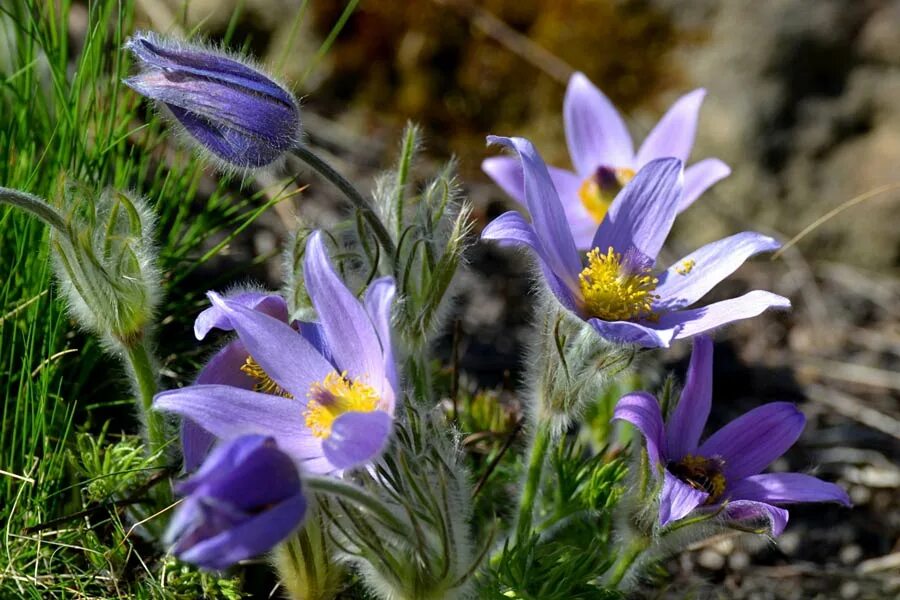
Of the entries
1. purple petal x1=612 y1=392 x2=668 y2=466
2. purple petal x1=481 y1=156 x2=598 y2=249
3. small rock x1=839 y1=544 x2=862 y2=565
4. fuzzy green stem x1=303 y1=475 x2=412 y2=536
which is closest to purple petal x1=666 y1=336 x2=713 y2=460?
purple petal x1=612 y1=392 x2=668 y2=466

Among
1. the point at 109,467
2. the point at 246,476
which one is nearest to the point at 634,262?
the point at 246,476

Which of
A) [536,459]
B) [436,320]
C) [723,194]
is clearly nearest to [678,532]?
[536,459]

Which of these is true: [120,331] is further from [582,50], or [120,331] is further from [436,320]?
[582,50]

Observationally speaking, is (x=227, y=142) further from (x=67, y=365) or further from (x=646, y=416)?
(x=646, y=416)

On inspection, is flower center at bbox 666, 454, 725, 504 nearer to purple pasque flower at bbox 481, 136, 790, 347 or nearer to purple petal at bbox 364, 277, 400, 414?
purple pasque flower at bbox 481, 136, 790, 347

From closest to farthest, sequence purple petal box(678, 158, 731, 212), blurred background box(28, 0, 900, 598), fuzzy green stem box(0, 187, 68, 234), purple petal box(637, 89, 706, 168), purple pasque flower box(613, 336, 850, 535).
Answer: fuzzy green stem box(0, 187, 68, 234), purple pasque flower box(613, 336, 850, 535), purple petal box(678, 158, 731, 212), purple petal box(637, 89, 706, 168), blurred background box(28, 0, 900, 598)

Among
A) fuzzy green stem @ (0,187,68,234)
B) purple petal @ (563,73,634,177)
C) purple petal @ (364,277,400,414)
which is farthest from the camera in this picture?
purple petal @ (563,73,634,177)

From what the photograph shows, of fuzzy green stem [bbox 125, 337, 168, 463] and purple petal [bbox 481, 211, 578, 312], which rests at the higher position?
purple petal [bbox 481, 211, 578, 312]
